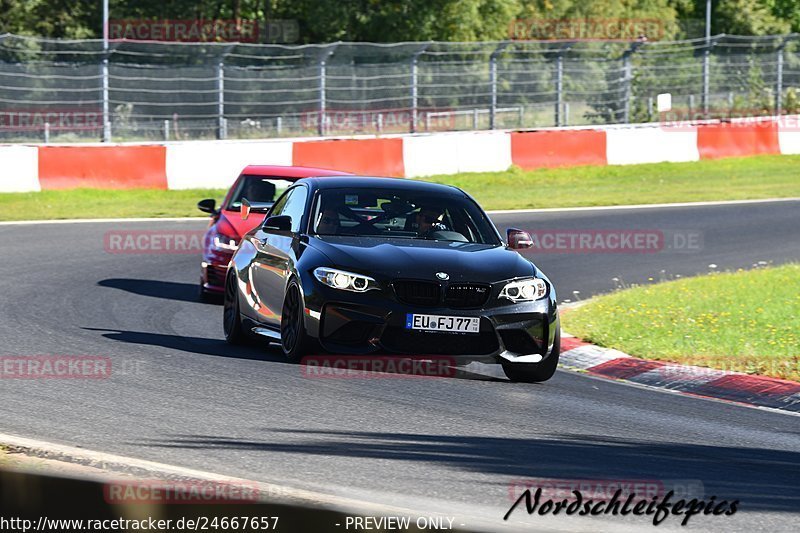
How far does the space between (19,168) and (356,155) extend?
6.16 m

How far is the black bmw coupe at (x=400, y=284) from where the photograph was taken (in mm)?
9719

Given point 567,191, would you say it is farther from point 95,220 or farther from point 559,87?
point 95,220

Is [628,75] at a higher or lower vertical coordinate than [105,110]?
higher

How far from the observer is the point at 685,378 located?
1072cm

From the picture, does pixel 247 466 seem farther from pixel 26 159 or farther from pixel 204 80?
pixel 204 80

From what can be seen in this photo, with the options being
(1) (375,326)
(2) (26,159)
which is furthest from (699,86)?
(1) (375,326)

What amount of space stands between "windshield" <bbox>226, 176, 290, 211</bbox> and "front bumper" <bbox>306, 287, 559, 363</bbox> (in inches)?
224

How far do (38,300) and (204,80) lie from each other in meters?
14.4

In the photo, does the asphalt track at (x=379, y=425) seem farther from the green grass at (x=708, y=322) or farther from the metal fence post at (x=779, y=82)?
the metal fence post at (x=779, y=82)

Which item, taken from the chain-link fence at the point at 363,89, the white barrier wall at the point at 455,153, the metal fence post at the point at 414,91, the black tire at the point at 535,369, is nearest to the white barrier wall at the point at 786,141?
the chain-link fence at the point at 363,89

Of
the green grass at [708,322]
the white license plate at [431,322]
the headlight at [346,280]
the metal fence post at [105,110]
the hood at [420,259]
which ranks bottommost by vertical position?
the green grass at [708,322]

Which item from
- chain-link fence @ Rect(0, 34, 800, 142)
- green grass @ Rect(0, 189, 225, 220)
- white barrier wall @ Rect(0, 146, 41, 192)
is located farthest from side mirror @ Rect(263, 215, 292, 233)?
chain-link fence @ Rect(0, 34, 800, 142)

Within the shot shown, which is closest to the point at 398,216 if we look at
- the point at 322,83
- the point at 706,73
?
the point at 322,83

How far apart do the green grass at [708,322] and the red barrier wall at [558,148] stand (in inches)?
509
